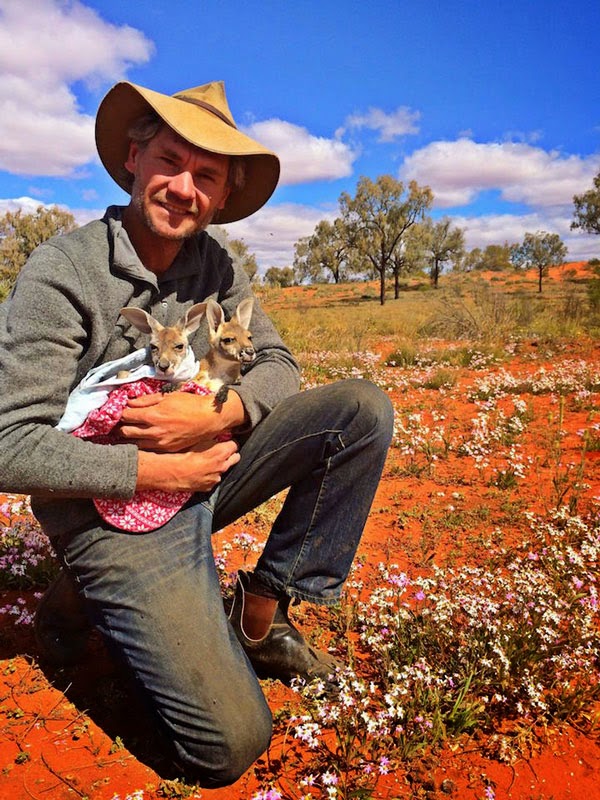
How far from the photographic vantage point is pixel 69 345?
2.51 meters

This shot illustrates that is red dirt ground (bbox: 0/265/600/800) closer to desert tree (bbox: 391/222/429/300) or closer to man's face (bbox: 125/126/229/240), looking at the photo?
man's face (bbox: 125/126/229/240)

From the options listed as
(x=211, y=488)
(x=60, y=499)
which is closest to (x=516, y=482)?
(x=211, y=488)

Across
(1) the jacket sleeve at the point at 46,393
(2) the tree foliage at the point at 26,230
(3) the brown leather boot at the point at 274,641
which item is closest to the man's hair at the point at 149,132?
(1) the jacket sleeve at the point at 46,393

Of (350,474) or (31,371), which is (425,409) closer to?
(350,474)

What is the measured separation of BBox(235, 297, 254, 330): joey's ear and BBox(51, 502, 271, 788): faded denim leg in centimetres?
147

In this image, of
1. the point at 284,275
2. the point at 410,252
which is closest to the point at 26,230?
the point at 410,252

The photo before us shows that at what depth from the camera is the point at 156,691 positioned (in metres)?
2.32

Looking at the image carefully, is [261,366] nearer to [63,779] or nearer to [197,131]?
[197,131]

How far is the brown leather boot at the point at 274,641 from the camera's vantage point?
9.41 ft

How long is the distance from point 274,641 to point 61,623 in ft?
4.05

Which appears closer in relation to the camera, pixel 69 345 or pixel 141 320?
pixel 69 345

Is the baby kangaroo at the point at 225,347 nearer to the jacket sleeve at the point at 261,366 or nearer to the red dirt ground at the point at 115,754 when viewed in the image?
the jacket sleeve at the point at 261,366

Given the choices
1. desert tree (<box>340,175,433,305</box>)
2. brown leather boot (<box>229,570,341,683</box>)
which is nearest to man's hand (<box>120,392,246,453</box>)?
brown leather boot (<box>229,570,341,683</box>)

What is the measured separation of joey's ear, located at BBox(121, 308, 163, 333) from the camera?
2672mm
